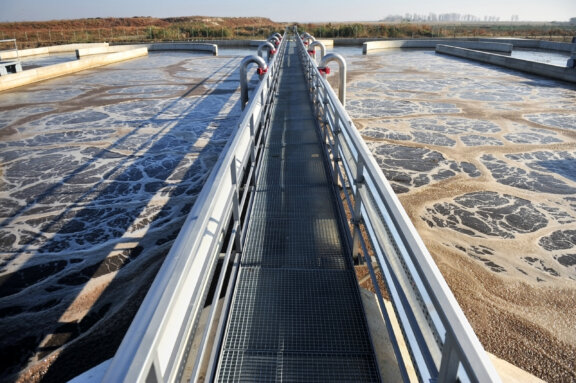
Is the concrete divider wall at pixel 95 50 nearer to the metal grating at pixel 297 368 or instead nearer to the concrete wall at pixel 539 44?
the concrete wall at pixel 539 44

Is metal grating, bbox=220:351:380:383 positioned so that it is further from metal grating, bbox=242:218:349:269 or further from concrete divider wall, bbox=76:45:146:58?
concrete divider wall, bbox=76:45:146:58

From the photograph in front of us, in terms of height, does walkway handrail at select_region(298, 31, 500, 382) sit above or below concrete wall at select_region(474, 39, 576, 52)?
below

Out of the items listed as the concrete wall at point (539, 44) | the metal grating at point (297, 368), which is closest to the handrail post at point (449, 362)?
the metal grating at point (297, 368)

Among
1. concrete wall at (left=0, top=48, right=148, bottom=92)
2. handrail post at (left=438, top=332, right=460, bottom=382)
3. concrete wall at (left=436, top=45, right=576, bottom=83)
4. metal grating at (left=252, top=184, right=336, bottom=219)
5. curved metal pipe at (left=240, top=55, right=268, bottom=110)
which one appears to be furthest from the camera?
concrete wall at (left=0, top=48, right=148, bottom=92)

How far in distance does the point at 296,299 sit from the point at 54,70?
2063 centimetres

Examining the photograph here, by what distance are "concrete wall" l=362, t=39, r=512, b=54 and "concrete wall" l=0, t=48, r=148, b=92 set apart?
53.8 feet

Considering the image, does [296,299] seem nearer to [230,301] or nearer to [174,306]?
[230,301]

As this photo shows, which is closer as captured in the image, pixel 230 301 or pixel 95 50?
pixel 230 301

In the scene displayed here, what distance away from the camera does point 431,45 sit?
105 feet

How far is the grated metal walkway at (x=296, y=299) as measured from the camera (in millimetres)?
2422

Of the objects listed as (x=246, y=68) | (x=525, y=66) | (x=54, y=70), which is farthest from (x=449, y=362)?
(x=54, y=70)

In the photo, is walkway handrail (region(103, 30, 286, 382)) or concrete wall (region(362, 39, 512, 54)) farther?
concrete wall (region(362, 39, 512, 54))

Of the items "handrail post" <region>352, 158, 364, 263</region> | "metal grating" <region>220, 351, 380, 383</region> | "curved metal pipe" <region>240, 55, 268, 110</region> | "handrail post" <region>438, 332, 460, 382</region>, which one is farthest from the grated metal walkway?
"curved metal pipe" <region>240, 55, 268, 110</region>

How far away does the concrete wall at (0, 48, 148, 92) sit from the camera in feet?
53.2
